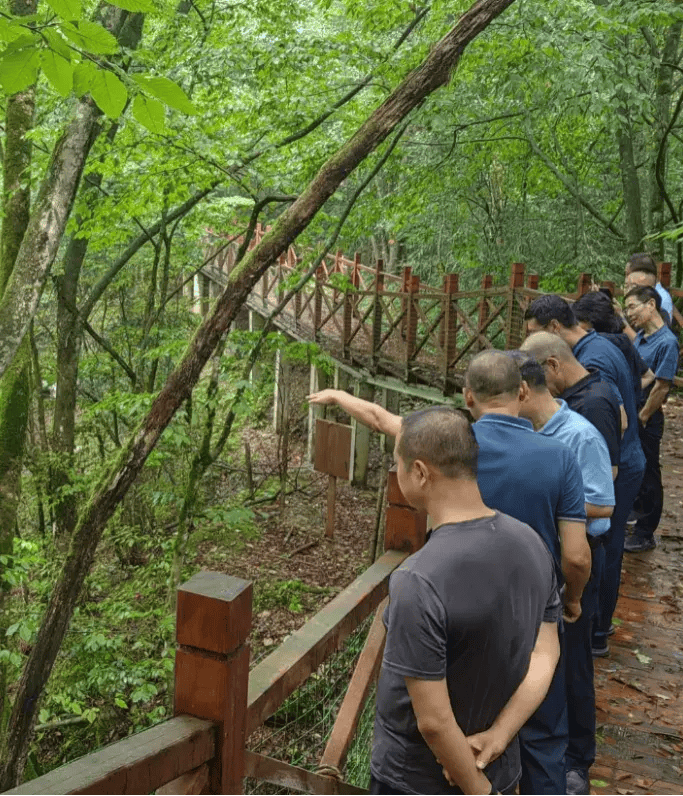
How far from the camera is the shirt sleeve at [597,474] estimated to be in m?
2.83

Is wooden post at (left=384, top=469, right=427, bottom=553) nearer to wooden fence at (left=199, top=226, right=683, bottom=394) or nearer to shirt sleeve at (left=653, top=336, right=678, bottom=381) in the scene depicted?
shirt sleeve at (left=653, top=336, right=678, bottom=381)

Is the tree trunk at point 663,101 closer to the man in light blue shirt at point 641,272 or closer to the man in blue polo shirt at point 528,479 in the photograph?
the man in light blue shirt at point 641,272

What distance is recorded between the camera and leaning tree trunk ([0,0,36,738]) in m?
4.85

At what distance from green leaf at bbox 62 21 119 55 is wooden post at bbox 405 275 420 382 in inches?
374

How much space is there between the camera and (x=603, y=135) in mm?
11891

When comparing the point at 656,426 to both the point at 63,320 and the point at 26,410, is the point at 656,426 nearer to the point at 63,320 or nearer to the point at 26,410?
the point at 26,410

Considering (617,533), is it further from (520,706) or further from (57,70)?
(57,70)

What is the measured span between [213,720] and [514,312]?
7821 mm

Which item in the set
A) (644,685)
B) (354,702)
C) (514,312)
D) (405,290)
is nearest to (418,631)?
(354,702)

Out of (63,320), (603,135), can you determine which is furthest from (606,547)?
(603,135)

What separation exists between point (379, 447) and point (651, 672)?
12.9 m

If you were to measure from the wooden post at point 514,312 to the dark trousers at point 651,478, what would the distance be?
349 cm

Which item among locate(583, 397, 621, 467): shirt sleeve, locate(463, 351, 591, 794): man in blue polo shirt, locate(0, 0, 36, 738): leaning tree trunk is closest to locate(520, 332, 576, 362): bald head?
locate(583, 397, 621, 467): shirt sleeve

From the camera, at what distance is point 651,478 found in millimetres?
5332
